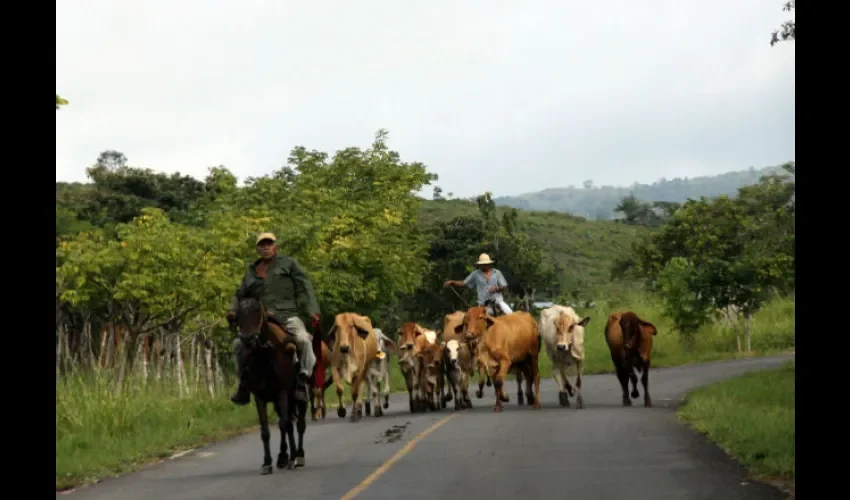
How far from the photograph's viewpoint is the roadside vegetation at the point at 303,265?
84.0 ft

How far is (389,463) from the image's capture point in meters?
17.3

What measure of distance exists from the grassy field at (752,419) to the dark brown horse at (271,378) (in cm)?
558

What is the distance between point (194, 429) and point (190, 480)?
698 centimetres

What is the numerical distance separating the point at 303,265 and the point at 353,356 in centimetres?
1333

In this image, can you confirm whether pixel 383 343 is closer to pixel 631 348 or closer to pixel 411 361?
pixel 411 361

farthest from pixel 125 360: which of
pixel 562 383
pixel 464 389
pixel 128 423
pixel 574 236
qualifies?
pixel 574 236

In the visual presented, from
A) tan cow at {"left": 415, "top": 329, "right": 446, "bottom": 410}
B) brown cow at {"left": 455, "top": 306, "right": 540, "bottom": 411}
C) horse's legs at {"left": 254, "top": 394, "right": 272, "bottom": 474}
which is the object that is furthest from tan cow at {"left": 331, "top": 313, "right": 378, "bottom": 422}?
horse's legs at {"left": 254, "top": 394, "right": 272, "bottom": 474}

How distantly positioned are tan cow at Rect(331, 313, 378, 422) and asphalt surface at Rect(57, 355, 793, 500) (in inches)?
23.5

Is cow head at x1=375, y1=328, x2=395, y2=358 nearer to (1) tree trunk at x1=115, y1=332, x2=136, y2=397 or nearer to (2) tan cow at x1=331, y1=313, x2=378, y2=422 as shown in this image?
(2) tan cow at x1=331, y1=313, x2=378, y2=422

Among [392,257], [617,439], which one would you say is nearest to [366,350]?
[617,439]

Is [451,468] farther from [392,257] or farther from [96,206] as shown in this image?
[96,206]

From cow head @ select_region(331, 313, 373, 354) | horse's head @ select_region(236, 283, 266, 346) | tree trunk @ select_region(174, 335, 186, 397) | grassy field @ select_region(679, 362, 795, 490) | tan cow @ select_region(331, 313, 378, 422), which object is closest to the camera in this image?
grassy field @ select_region(679, 362, 795, 490)

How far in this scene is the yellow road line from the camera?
14.7m

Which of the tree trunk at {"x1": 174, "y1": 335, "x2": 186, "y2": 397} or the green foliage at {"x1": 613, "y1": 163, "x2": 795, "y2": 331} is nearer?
the tree trunk at {"x1": 174, "y1": 335, "x2": 186, "y2": 397}
